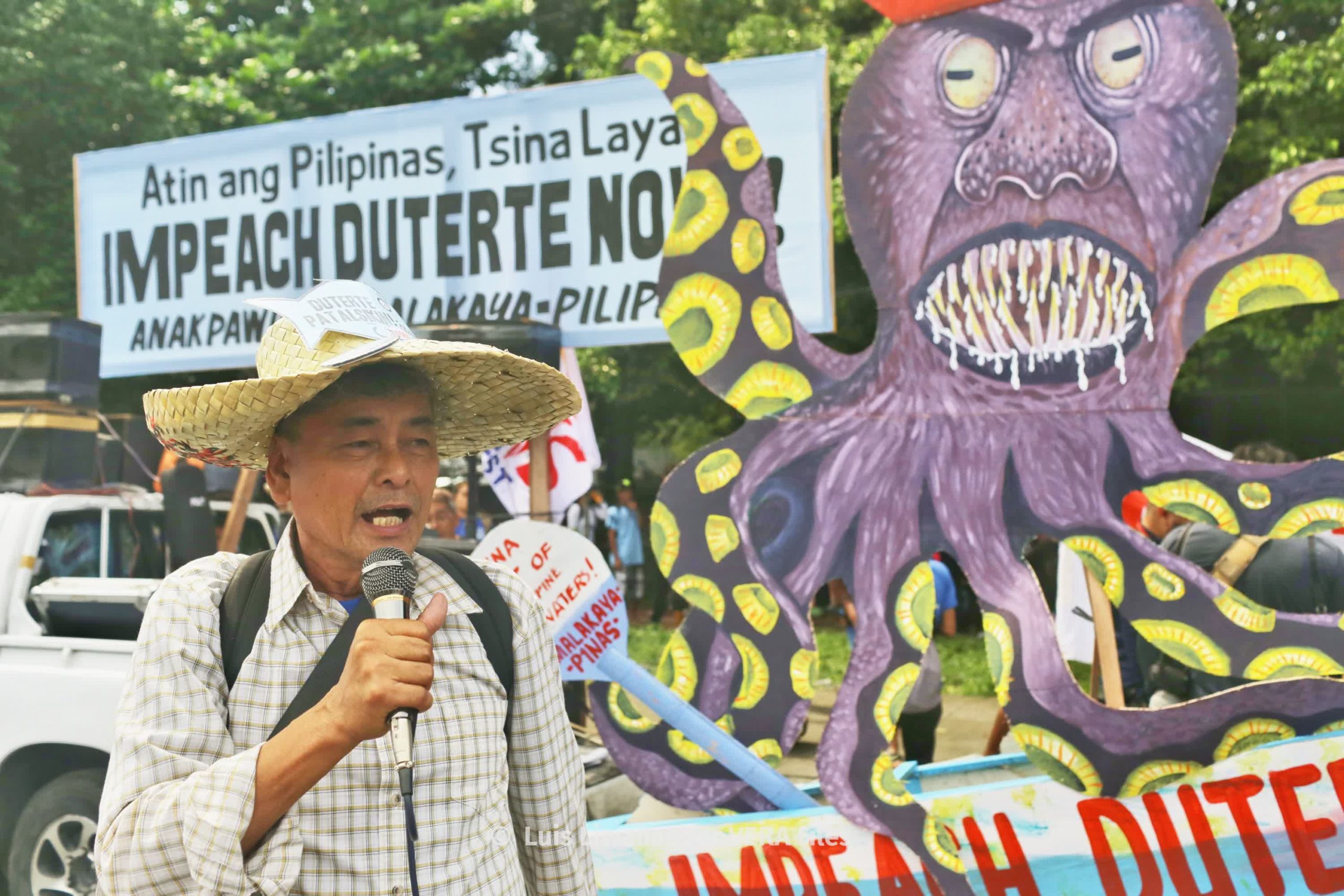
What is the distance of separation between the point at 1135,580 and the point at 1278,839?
30.0 inches

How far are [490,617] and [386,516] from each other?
0.22m

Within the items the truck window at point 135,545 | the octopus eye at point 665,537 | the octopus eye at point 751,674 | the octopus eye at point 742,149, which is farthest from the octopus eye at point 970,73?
the truck window at point 135,545

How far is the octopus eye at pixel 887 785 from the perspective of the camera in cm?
333

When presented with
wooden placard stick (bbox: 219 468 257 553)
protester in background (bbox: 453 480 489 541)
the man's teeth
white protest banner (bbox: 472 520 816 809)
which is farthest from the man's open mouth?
wooden placard stick (bbox: 219 468 257 553)

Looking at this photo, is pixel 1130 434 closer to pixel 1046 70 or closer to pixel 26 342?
pixel 1046 70

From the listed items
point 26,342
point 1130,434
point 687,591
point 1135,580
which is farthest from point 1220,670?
point 26,342

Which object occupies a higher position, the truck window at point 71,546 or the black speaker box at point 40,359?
the black speaker box at point 40,359

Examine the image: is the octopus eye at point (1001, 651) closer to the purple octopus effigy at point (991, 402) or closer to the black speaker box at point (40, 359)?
the purple octopus effigy at point (991, 402)

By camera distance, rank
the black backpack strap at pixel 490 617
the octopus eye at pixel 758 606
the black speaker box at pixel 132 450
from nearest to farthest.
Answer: the black backpack strap at pixel 490 617
the octopus eye at pixel 758 606
the black speaker box at pixel 132 450

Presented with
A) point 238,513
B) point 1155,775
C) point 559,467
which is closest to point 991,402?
point 1155,775

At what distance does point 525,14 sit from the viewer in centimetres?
1235

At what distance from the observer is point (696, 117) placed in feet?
11.7

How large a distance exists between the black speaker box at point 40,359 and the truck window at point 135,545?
19.5 inches

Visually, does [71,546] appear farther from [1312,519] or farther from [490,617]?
[1312,519]
